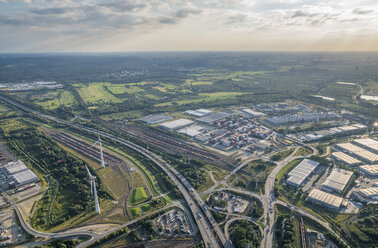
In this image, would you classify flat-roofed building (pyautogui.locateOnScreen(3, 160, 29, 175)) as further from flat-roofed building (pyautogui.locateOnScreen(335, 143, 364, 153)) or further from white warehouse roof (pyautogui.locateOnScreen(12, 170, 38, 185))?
flat-roofed building (pyautogui.locateOnScreen(335, 143, 364, 153))

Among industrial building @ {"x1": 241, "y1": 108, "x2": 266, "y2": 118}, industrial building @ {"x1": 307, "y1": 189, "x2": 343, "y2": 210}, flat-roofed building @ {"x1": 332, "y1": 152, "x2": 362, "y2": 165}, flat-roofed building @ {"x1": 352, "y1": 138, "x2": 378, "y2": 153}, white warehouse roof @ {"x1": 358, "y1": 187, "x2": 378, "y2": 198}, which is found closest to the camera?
industrial building @ {"x1": 307, "y1": 189, "x2": 343, "y2": 210}

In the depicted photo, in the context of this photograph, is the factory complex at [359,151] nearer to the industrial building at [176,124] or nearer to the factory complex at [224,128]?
the factory complex at [224,128]

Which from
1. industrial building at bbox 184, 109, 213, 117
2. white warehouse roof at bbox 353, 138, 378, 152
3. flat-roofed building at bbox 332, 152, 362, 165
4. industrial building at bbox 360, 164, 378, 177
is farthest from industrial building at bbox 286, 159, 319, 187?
industrial building at bbox 184, 109, 213, 117

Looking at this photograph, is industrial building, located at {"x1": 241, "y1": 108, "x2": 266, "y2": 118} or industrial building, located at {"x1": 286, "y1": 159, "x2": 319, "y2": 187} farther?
industrial building, located at {"x1": 241, "y1": 108, "x2": 266, "y2": 118}

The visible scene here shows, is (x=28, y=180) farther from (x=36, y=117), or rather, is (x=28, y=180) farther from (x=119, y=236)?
(x=36, y=117)

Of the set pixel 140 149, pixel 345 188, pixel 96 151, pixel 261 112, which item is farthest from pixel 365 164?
pixel 96 151

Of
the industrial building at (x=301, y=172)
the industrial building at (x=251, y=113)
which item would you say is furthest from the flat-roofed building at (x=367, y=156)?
the industrial building at (x=251, y=113)
